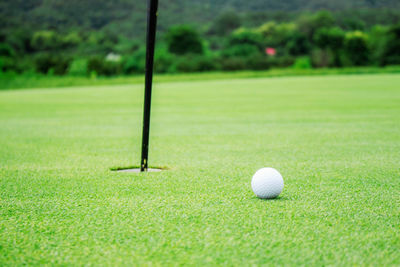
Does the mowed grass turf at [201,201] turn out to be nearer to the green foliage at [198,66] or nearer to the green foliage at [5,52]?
the green foliage at [198,66]

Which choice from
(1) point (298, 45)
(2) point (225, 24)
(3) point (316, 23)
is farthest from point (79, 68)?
(2) point (225, 24)

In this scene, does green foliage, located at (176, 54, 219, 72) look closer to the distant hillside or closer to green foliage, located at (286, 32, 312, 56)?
green foliage, located at (286, 32, 312, 56)

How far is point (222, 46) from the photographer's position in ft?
255

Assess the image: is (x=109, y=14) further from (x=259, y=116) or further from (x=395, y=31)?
(x=259, y=116)

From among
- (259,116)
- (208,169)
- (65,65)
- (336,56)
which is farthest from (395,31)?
(208,169)

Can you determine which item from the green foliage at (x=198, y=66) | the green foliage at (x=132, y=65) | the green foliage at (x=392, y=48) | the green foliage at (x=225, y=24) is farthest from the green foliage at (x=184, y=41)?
the green foliage at (x=392, y=48)

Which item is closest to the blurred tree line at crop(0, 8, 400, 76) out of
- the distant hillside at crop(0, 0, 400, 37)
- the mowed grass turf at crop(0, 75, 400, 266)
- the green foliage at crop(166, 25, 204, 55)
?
the green foliage at crop(166, 25, 204, 55)

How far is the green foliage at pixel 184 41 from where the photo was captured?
72938 mm

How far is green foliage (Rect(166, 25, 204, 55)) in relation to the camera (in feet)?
239

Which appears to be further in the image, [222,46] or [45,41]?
[222,46]

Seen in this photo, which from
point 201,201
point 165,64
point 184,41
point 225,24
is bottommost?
point 165,64

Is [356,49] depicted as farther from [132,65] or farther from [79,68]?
[79,68]

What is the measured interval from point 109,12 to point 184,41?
82.0 ft

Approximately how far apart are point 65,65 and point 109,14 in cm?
4203
